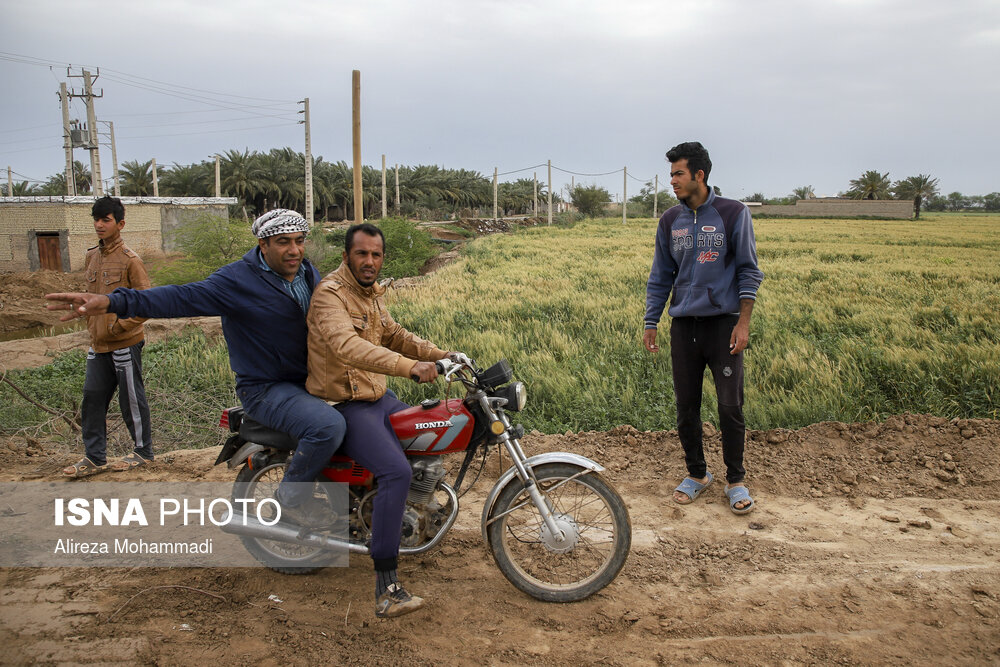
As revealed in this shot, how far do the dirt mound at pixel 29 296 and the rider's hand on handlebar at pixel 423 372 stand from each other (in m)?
20.2

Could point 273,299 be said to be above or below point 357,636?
above

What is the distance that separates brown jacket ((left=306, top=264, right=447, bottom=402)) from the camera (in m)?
3.21

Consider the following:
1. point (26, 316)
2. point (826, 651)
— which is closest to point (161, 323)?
point (26, 316)

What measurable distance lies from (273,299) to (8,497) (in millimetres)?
3186

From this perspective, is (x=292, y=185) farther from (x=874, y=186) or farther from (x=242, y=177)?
(x=874, y=186)

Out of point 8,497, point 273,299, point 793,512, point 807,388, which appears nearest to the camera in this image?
point 273,299

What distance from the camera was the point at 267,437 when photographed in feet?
11.9

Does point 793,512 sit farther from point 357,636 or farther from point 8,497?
point 8,497

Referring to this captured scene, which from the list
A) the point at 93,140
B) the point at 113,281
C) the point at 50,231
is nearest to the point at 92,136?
the point at 93,140

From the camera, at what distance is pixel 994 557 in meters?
3.75

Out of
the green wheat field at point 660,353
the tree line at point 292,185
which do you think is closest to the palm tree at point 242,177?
the tree line at point 292,185

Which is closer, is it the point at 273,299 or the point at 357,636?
the point at 357,636

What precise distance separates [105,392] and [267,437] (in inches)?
98.6

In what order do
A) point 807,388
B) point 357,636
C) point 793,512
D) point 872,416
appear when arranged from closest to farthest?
point 357,636
point 793,512
point 872,416
point 807,388
